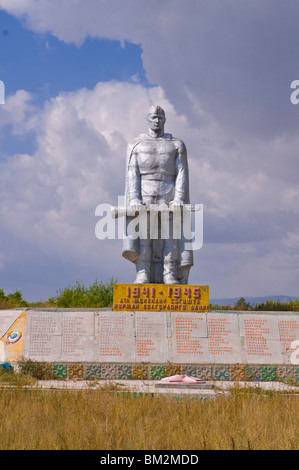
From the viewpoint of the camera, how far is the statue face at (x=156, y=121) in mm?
11961

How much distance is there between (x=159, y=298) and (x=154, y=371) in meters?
1.60

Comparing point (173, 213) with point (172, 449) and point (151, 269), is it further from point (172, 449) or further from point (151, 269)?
point (172, 449)

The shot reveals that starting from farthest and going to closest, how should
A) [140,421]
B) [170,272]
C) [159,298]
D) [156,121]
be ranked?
[156,121], [170,272], [159,298], [140,421]

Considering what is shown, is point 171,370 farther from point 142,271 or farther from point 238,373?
point 142,271

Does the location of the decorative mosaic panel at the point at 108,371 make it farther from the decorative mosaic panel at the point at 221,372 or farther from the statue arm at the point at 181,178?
the statue arm at the point at 181,178

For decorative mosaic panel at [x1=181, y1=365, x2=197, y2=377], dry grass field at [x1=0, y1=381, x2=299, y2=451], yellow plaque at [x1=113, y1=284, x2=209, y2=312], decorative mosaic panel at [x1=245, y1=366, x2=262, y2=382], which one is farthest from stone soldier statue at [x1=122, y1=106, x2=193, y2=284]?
dry grass field at [x1=0, y1=381, x2=299, y2=451]

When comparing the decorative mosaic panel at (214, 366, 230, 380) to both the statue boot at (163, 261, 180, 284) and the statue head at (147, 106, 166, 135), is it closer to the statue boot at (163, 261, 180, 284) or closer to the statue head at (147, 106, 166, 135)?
the statue boot at (163, 261, 180, 284)

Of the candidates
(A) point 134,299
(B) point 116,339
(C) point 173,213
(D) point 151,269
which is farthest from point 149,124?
(B) point 116,339

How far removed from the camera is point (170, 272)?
Answer: 1099 cm

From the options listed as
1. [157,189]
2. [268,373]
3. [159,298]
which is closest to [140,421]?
[268,373]

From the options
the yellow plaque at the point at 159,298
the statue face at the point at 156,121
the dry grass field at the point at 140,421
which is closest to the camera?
the dry grass field at the point at 140,421

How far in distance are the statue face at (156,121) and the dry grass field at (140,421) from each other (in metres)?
7.25

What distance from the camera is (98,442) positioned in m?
4.06

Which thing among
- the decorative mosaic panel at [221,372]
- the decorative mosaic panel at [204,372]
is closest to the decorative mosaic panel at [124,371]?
the decorative mosaic panel at [204,372]
